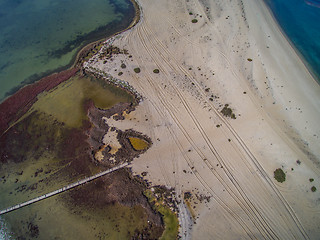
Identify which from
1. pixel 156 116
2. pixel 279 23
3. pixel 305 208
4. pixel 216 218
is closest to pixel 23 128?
pixel 156 116

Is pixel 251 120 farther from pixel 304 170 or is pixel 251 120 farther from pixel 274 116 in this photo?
pixel 304 170

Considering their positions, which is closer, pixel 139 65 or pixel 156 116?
pixel 156 116

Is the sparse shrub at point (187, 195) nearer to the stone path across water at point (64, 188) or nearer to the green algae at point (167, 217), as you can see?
the green algae at point (167, 217)

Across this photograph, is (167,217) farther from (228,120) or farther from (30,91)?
(30,91)

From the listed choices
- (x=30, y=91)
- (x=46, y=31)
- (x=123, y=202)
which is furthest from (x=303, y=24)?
(x=30, y=91)

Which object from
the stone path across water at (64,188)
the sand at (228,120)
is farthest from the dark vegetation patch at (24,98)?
the stone path across water at (64,188)

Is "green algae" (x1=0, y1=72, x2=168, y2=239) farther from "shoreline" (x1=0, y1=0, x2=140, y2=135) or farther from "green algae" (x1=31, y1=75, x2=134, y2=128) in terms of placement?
"shoreline" (x1=0, y1=0, x2=140, y2=135)

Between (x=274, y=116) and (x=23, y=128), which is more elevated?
(x=23, y=128)
